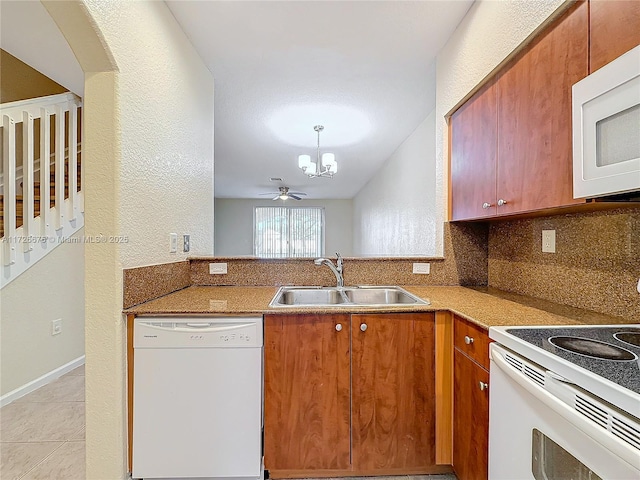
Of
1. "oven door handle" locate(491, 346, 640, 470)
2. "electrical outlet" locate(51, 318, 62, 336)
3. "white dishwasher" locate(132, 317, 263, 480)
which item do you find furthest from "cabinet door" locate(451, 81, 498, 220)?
"electrical outlet" locate(51, 318, 62, 336)

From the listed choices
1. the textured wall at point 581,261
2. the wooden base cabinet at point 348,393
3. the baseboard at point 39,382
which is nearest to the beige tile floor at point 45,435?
the baseboard at point 39,382

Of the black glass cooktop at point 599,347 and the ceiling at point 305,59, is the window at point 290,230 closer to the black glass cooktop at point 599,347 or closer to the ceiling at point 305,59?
the ceiling at point 305,59

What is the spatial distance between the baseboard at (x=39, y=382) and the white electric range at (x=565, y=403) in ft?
9.86

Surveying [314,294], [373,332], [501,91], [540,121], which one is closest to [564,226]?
[540,121]

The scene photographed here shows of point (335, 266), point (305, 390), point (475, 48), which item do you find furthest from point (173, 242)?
point (475, 48)

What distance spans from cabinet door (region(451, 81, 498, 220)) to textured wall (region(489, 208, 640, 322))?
31 cm

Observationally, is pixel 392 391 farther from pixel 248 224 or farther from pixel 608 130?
pixel 248 224

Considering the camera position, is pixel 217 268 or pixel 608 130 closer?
pixel 608 130

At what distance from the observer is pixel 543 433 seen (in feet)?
2.76

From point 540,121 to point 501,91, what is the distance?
35 cm

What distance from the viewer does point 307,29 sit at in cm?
188

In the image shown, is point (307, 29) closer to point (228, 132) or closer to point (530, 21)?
point (530, 21)

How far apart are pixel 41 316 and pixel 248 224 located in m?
6.21

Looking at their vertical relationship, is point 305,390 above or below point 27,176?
below
